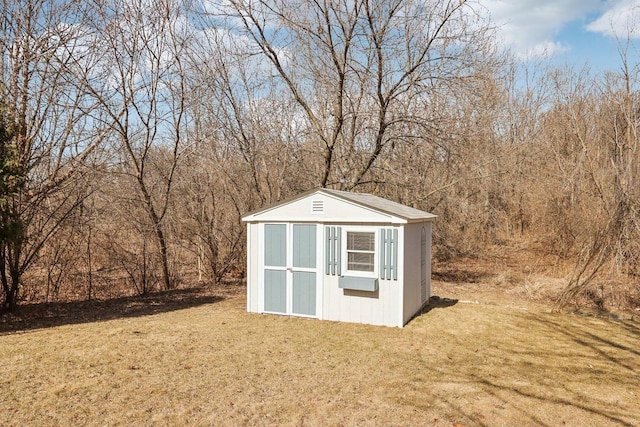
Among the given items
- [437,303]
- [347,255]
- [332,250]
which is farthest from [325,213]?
[437,303]

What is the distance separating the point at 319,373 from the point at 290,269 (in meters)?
2.81

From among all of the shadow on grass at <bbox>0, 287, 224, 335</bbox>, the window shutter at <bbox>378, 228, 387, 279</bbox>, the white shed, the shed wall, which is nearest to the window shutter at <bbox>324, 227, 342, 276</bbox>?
the white shed

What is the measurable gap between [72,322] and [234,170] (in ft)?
20.3

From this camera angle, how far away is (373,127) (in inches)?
460

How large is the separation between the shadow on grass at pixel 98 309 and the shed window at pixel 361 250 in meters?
3.90

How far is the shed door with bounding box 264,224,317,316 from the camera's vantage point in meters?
7.49

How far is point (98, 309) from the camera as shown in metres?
8.59

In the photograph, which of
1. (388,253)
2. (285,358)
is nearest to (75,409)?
(285,358)

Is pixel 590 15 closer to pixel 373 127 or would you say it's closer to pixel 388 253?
pixel 373 127

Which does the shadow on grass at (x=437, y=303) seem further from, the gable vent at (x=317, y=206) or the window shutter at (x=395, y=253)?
the gable vent at (x=317, y=206)

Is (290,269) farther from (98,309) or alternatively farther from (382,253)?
(98,309)

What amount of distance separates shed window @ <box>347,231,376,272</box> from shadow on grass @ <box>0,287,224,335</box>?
Result: 3900 millimetres

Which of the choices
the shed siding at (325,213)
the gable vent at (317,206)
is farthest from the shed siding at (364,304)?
the gable vent at (317,206)

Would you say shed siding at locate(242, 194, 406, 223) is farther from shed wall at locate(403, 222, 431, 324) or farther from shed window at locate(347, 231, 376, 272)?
shed wall at locate(403, 222, 431, 324)
